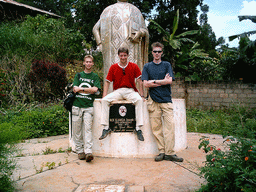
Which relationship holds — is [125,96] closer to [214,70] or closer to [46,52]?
[46,52]

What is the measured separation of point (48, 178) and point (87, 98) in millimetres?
1419

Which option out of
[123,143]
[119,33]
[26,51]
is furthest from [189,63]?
[123,143]

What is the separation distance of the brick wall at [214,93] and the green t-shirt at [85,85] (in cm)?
778

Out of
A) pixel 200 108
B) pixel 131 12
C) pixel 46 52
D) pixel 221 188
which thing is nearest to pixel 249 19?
pixel 200 108

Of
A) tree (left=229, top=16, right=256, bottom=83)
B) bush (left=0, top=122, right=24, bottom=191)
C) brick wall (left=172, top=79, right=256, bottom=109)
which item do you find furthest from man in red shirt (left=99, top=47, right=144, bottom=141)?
tree (left=229, top=16, right=256, bottom=83)

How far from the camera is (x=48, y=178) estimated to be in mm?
2998

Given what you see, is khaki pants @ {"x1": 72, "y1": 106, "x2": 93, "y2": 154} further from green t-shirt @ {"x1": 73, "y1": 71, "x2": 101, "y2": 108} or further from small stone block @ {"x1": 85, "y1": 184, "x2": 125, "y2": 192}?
small stone block @ {"x1": 85, "y1": 184, "x2": 125, "y2": 192}

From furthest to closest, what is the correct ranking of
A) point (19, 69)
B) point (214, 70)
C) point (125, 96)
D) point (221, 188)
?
point (214, 70)
point (19, 69)
point (125, 96)
point (221, 188)

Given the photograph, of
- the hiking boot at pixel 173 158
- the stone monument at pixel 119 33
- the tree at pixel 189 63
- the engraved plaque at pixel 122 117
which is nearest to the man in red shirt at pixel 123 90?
the engraved plaque at pixel 122 117

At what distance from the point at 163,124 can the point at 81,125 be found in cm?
138

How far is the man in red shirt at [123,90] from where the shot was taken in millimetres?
3930

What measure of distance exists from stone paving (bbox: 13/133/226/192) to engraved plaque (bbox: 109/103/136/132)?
20.8 inches

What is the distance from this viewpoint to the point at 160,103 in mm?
3910

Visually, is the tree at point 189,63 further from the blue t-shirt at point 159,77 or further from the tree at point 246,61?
the blue t-shirt at point 159,77
